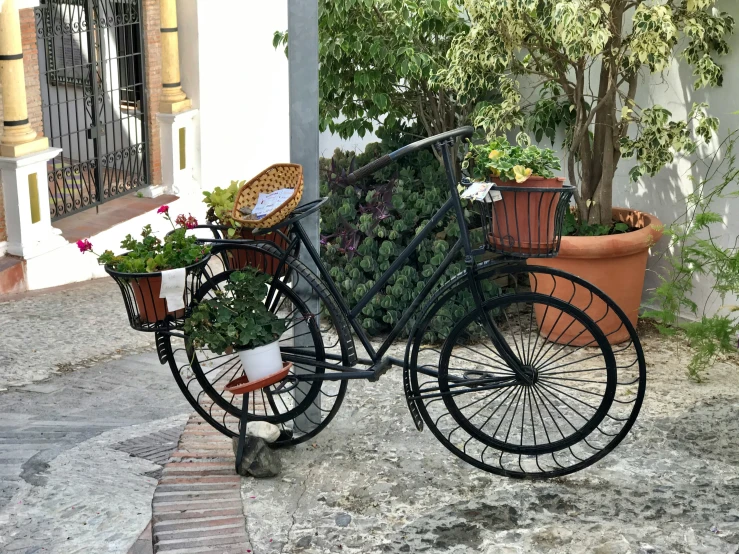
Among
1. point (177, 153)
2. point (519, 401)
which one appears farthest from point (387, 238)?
point (177, 153)

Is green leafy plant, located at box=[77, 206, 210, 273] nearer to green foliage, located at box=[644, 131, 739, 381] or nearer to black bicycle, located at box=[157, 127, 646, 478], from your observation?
black bicycle, located at box=[157, 127, 646, 478]

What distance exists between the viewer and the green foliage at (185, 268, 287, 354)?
12.4 ft

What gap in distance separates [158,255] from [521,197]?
1399mm

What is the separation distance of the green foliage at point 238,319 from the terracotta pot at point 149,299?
0.11 metres

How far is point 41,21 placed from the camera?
888 cm

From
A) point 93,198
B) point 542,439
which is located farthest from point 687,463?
point 93,198

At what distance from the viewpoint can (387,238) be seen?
639 cm

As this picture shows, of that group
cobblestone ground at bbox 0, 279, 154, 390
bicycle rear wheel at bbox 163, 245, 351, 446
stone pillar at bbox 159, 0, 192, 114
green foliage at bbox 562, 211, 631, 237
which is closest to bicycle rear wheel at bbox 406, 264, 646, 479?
bicycle rear wheel at bbox 163, 245, 351, 446

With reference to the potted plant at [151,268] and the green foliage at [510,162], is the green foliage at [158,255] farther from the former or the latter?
the green foliage at [510,162]

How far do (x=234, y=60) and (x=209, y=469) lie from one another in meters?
7.38

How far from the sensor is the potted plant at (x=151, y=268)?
3.71 m

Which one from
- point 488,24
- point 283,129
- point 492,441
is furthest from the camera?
point 283,129

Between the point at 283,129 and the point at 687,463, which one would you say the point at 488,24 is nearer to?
the point at 687,463

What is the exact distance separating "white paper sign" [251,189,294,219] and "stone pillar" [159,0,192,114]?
21.5 ft
